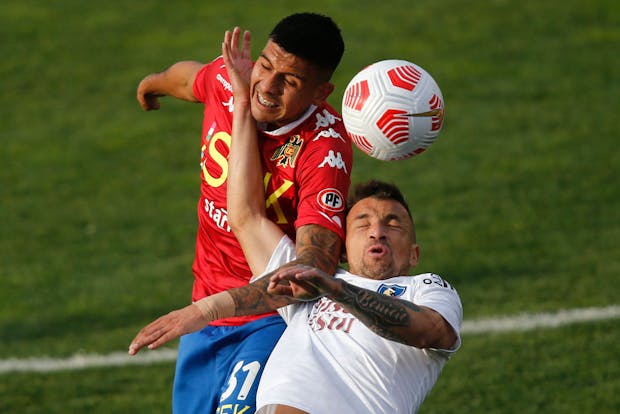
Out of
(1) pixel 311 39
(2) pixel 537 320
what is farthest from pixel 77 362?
(1) pixel 311 39

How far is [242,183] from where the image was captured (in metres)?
5.65

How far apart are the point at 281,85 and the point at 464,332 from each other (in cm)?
435

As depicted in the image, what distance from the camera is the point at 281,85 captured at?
5602mm

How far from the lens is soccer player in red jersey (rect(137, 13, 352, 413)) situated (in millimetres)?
5539

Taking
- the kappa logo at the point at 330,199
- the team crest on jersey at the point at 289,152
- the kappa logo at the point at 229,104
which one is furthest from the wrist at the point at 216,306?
the kappa logo at the point at 229,104

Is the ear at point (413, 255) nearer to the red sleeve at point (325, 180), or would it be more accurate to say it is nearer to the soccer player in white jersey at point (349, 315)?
the soccer player in white jersey at point (349, 315)

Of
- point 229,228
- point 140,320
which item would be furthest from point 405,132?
point 140,320

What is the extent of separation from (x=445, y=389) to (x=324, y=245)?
332cm

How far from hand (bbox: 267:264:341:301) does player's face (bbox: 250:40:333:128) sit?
125cm

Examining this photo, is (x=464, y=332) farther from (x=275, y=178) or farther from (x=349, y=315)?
(x=349, y=315)

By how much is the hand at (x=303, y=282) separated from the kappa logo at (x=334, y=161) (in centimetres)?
106

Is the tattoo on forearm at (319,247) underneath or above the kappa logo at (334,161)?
underneath

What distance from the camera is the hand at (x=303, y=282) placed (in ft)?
14.9

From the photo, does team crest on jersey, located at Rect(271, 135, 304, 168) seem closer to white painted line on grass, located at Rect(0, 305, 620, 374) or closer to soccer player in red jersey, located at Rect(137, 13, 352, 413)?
soccer player in red jersey, located at Rect(137, 13, 352, 413)
